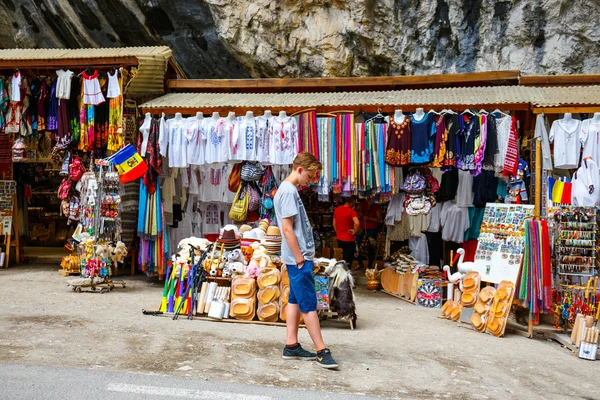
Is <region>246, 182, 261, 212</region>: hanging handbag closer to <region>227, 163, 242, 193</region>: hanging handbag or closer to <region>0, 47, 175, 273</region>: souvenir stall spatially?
<region>227, 163, 242, 193</region>: hanging handbag

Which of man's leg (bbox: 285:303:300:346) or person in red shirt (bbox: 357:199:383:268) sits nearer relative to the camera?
man's leg (bbox: 285:303:300:346)

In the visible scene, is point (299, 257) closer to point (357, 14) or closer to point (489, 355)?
point (489, 355)

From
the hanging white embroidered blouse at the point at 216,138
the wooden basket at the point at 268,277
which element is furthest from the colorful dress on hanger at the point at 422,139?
the wooden basket at the point at 268,277

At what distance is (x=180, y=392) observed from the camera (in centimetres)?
397

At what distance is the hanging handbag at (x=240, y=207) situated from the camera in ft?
29.0

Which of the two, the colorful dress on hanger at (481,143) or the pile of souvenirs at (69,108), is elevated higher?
the pile of souvenirs at (69,108)

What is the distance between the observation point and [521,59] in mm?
13500

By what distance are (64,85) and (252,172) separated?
3678 millimetres

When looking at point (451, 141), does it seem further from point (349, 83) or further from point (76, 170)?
point (76, 170)

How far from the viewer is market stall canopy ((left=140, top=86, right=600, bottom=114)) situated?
817cm

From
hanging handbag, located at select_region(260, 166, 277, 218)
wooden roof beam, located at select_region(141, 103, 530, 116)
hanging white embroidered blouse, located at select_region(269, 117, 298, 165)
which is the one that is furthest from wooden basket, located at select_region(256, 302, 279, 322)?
wooden roof beam, located at select_region(141, 103, 530, 116)

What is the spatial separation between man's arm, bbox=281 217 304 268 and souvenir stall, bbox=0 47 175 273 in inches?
222

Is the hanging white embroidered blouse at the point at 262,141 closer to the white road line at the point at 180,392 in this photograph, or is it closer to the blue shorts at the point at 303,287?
the blue shorts at the point at 303,287

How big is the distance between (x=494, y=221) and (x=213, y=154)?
13.9 feet
